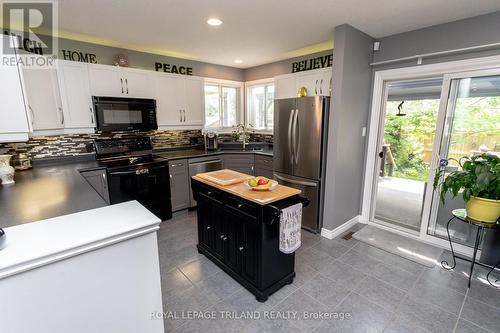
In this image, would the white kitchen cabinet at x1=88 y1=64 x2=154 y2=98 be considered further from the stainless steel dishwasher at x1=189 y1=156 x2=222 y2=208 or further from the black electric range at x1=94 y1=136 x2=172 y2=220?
the stainless steel dishwasher at x1=189 y1=156 x2=222 y2=208

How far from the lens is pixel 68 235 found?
94cm

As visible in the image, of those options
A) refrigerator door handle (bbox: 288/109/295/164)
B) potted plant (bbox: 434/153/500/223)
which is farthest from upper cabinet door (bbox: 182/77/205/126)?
potted plant (bbox: 434/153/500/223)

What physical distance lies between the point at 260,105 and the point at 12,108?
3.83 m

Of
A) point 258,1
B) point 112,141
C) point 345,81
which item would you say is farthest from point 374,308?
point 112,141

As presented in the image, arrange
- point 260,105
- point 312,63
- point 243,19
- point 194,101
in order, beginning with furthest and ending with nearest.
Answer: point 260,105, point 194,101, point 312,63, point 243,19

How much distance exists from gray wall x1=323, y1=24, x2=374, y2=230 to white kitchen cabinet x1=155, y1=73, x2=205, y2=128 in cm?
235

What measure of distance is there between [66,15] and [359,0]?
2.87 m

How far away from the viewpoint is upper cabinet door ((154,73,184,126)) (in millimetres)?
3721

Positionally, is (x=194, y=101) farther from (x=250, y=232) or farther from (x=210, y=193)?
(x=250, y=232)

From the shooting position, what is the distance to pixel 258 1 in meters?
2.12

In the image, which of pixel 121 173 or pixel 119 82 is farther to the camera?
pixel 119 82

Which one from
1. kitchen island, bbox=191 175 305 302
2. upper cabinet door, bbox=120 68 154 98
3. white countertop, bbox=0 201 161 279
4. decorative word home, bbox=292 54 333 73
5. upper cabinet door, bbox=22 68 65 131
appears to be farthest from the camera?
decorative word home, bbox=292 54 333 73

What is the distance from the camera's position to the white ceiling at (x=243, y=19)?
217cm

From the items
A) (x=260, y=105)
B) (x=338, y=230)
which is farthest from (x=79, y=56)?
(x=338, y=230)
